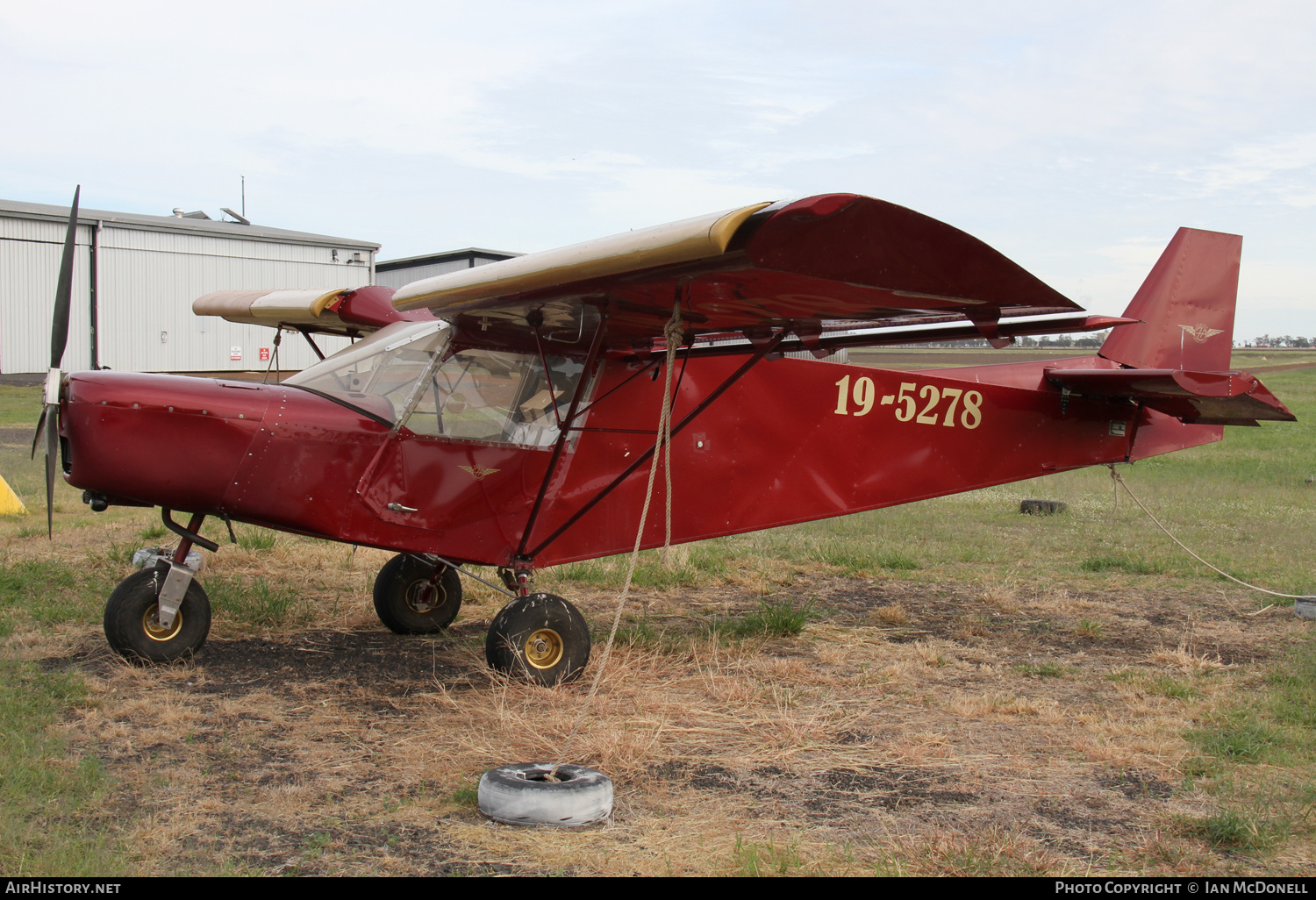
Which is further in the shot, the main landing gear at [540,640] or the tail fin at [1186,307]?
the tail fin at [1186,307]

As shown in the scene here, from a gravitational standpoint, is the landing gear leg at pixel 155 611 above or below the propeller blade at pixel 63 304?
below

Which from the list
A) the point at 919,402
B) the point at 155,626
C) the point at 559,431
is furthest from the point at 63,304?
the point at 919,402

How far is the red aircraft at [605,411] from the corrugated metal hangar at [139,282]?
19641 mm

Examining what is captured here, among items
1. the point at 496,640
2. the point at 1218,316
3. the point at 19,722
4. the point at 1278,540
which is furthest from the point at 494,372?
the point at 1278,540

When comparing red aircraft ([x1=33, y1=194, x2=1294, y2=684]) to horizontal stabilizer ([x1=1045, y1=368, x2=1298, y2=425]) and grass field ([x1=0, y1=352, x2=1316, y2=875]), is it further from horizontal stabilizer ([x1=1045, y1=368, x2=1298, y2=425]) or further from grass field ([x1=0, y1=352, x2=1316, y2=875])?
grass field ([x1=0, y1=352, x2=1316, y2=875])

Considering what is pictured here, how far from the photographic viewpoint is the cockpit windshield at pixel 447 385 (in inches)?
227

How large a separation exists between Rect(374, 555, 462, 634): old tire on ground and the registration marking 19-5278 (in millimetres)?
3168

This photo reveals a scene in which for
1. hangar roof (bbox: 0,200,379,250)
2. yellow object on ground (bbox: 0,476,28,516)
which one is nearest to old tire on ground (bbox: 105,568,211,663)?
yellow object on ground (bbox: 0,476,28,516)

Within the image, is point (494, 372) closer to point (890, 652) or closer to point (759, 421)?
point (759, 421)

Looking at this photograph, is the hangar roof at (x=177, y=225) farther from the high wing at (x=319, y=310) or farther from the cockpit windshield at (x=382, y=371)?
the cockpit windshield at (x=382, y=371)

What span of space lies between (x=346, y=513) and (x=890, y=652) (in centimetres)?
365

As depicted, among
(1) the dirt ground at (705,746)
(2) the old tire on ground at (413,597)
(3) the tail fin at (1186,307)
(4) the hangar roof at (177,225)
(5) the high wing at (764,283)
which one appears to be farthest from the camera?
(4) the hangar roof at (177,225)

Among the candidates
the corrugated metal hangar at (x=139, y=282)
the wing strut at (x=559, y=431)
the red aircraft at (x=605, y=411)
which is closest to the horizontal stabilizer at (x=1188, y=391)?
the red aircraft at (x=605, y=411)

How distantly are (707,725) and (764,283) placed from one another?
2.26 m
